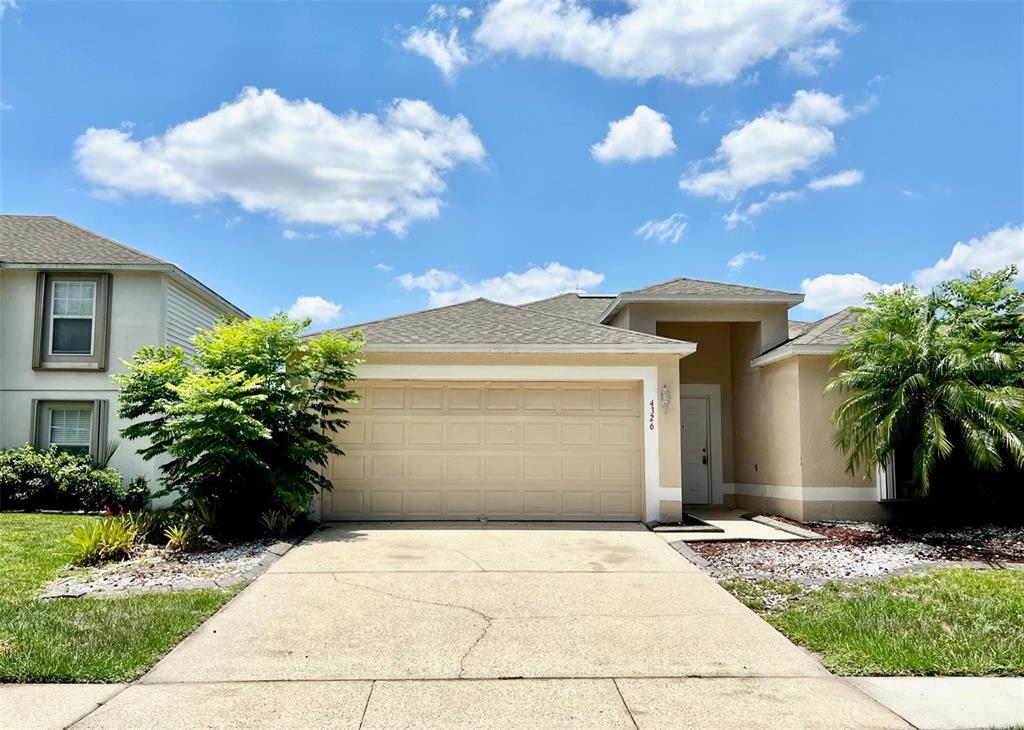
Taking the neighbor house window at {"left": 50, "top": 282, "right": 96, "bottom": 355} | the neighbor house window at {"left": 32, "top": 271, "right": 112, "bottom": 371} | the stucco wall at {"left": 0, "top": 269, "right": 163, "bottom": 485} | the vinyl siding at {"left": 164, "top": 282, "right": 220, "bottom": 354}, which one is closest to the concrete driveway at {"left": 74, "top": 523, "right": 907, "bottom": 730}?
the stucco wall at {"left": 0, "top": 269, "right": 163, "bottom": 485}

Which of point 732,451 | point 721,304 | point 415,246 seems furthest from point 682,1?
point 415,246

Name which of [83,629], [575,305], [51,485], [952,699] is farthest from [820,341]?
[51,485]

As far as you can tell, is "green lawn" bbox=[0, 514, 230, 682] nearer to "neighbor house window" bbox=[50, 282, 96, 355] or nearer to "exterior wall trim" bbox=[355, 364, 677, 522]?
"exterior wall trim" bbox=[355, 364, 677, 522]

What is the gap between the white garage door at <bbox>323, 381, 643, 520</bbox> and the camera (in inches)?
450

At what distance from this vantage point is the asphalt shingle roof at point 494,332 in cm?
1140

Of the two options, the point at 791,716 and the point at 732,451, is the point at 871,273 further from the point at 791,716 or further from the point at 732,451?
the point at 791,716

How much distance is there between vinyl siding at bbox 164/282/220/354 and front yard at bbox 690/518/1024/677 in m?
11.2

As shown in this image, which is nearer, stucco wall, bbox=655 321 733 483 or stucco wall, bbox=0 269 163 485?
stucco wall, bbox=0 269 163 485

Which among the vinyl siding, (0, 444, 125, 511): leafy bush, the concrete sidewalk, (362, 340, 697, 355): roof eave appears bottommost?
the concrete sidewalk

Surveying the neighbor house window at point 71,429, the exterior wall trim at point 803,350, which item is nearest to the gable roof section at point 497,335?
the exterior wall trim at point 803,350

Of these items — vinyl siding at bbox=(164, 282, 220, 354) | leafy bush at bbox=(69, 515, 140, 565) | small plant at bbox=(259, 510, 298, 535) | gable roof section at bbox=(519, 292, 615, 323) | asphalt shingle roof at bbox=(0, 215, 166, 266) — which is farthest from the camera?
gable roof section at bbox=(519, 292, 615, 323)

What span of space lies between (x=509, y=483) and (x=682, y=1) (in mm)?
7833

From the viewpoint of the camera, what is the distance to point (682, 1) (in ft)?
33.7

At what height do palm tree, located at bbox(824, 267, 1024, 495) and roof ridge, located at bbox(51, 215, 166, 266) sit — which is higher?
roof ridge, located at bbox(51, 215, 166, 266)
